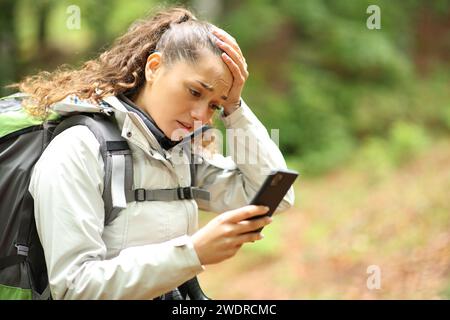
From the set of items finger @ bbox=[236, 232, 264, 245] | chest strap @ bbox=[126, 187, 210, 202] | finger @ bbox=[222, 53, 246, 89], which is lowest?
finger @ bbox=[236, 232, 264, 245]

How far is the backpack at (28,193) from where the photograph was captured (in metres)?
2.33

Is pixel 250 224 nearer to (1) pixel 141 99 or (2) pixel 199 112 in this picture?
(2) pixel 199 112

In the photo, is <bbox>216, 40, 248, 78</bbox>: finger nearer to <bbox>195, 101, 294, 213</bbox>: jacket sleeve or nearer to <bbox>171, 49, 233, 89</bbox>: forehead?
<bbox>171, 49, 233, 89</bbox>: forehead

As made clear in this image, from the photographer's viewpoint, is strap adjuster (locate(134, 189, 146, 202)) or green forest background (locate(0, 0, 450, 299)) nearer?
strap adjuster (locate(134, 189, 146, 202))

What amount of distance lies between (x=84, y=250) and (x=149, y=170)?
471 mm

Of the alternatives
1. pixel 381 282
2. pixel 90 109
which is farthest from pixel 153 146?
pixel 381 282

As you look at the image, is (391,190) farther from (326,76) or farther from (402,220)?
(326,76)

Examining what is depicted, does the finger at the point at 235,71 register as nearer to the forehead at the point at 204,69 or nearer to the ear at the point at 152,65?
the forehead at the point at 204,69

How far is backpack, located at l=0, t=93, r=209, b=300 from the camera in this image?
7.63ft

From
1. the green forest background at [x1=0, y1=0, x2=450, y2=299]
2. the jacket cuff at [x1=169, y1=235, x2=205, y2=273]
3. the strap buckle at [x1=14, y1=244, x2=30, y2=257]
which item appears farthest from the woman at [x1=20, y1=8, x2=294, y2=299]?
the green forest background at [x1=0, y1=0, x2=450, y2=299]

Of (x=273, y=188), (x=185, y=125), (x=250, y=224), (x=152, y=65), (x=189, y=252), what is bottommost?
(x=189, y=252)

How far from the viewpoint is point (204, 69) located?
2.54m

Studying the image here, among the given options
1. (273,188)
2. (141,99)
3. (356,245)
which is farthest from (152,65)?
(356,245)

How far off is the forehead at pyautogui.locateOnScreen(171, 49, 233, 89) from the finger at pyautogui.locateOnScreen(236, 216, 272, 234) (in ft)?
2.43
